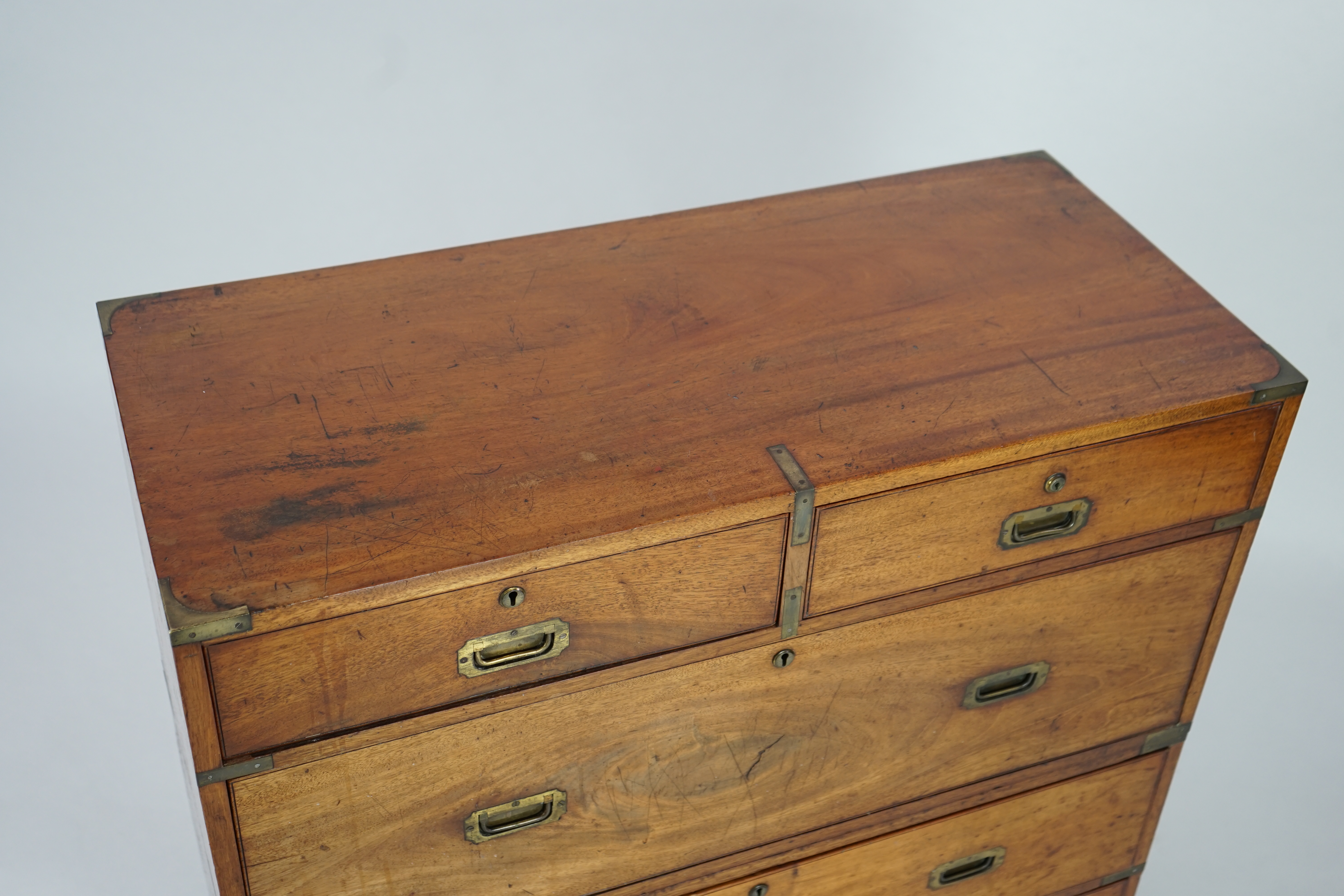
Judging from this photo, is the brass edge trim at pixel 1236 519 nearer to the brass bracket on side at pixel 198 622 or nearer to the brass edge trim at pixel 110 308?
the brass bracket on side at pixel 198 622

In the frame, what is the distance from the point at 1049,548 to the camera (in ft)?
7.63

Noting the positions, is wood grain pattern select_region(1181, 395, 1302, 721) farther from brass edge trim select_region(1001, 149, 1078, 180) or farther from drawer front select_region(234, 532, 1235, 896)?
brass edge trim select_region(1001, 149, 1078, 180)

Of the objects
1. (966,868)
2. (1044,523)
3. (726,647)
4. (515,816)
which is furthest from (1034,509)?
(515,816)

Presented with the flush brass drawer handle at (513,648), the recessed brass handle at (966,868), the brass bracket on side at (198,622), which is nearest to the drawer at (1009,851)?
the recessed brass handle at (966,868)

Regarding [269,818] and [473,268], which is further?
[473,268]

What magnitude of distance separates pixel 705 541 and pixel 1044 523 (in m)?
0.56

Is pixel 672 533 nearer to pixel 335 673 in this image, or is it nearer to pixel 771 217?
pixel 335 673

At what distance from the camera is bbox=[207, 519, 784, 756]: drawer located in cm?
193

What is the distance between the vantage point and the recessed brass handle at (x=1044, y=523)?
7.45 feet

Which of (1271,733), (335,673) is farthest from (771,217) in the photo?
(1271,733)

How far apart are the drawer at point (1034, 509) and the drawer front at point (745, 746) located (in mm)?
69

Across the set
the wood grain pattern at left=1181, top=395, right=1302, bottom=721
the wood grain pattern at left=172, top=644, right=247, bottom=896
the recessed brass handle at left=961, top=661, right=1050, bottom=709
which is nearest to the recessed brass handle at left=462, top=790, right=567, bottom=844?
the wood grain pattern at left=172, top=644, right=247, bottom=896

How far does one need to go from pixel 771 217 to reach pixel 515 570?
945mm

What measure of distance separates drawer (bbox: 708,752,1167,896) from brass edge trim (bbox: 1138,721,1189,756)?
2cm
